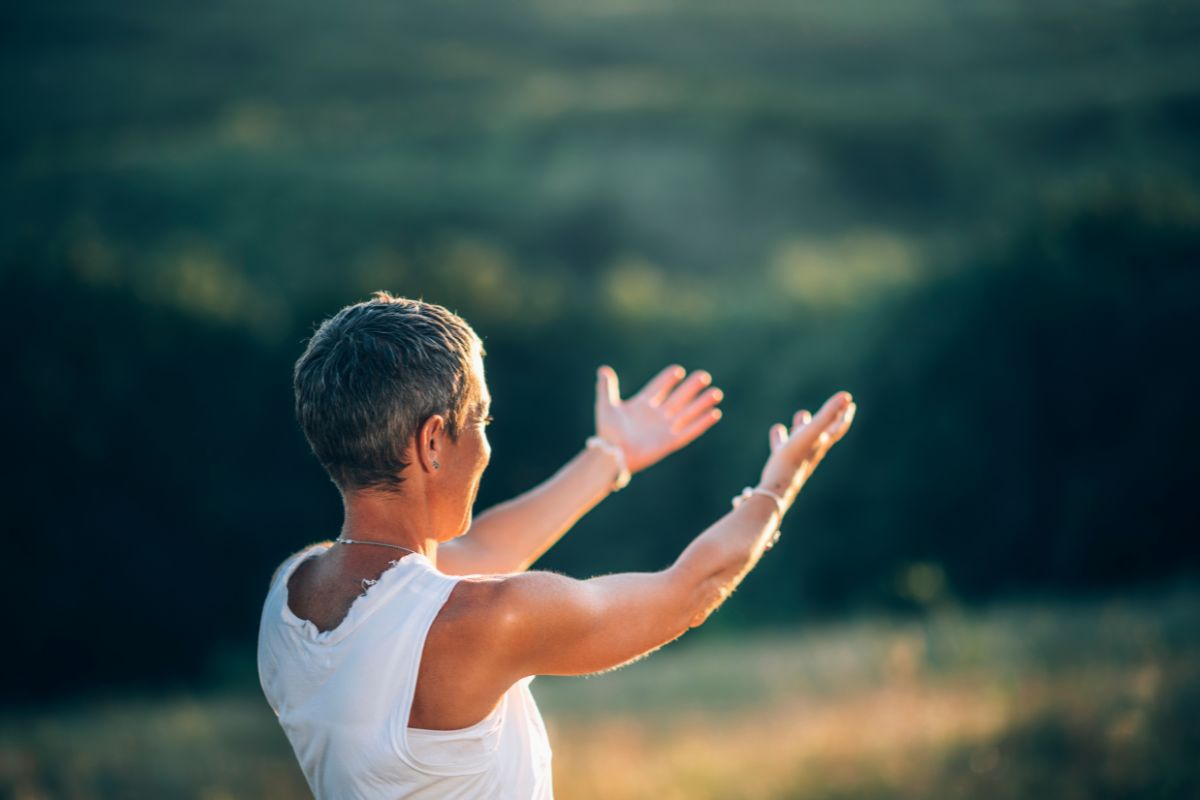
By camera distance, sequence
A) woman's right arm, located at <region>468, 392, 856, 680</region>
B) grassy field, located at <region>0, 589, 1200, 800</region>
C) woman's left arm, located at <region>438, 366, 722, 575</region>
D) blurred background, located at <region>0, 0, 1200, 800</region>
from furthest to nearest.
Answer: blurred background, located at <region>0, 0, 1200, 800</region> → grassy field, located at <region>0, 589, 1200, 800</region> → woman's left arm, located at <region>438, 366, 722, 575</region> → woman's right arm, located at <region>468, 392, 856, 680</region>

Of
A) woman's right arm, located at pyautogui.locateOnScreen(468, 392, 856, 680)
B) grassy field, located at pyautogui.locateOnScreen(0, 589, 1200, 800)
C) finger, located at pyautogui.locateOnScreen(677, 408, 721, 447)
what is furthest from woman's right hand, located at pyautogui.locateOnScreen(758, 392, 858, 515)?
grassy field, located at pyautogui.locateOnScreen(0, 589, 1200, 800)

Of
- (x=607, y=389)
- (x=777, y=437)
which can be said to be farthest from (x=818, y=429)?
(x=607, y=389)

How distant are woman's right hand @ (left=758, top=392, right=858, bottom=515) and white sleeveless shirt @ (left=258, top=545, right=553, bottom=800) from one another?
0.61 metres

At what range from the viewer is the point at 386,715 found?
184cm

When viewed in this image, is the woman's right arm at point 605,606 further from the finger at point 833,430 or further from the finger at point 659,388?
the finger at point 659,388

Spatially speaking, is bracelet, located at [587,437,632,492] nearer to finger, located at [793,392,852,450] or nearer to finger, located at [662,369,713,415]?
finger, located at [662,369,713,415]

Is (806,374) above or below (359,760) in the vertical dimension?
above

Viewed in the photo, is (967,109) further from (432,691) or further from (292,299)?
(432,691)

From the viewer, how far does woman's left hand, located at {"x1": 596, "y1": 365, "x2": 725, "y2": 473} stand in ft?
9.39

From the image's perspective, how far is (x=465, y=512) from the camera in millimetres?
2080

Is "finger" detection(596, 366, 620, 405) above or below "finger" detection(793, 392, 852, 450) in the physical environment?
above

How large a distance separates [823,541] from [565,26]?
22.8 meters

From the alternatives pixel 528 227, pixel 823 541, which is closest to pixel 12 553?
pixel 823 541

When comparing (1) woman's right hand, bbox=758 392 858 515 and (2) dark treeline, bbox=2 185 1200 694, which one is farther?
(2) dark treeline, bbox=2 185 1200 694
